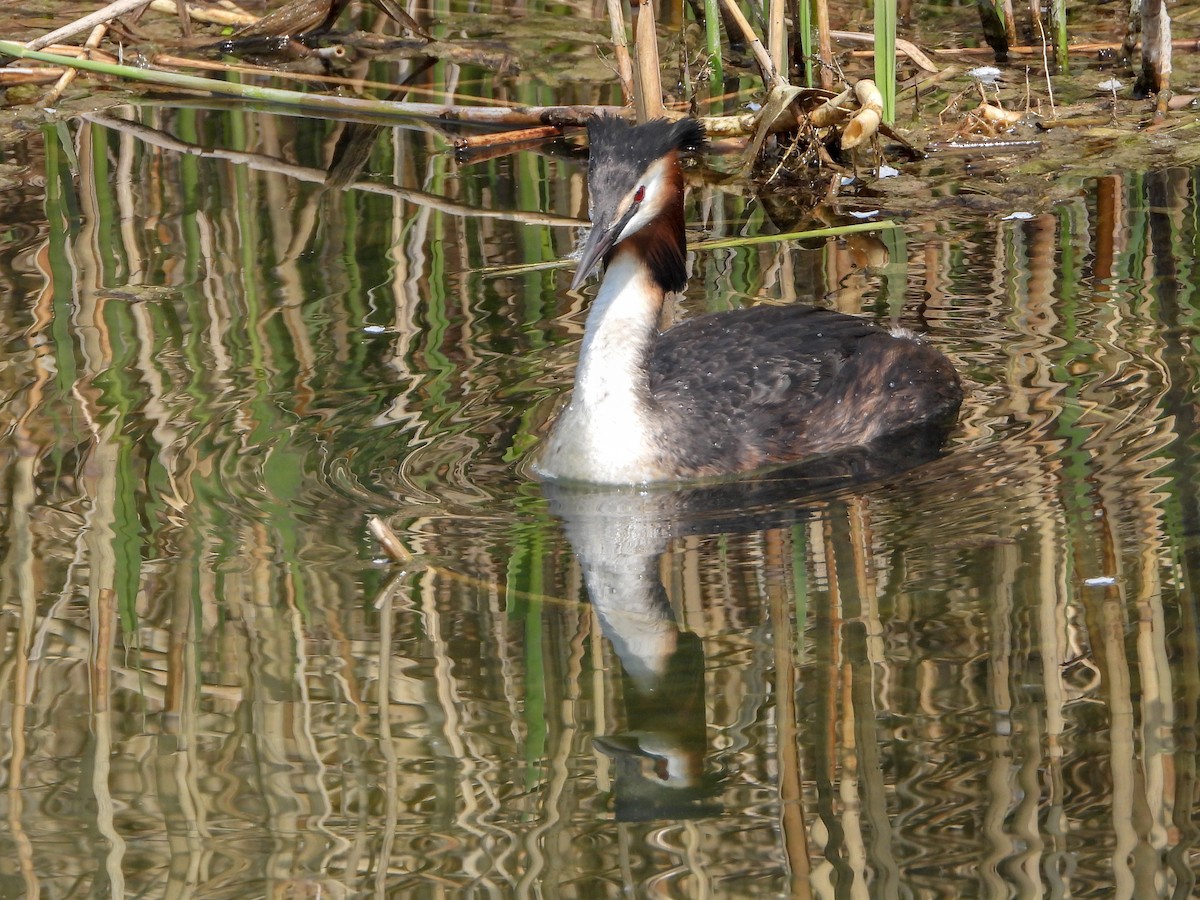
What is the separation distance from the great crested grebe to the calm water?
0.59 feet

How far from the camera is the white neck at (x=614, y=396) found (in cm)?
557

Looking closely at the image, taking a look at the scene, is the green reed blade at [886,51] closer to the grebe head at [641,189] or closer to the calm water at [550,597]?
the calm water at [550,597]

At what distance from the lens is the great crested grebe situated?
5590mm

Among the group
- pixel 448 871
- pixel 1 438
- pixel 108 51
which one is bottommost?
pixel 448 871

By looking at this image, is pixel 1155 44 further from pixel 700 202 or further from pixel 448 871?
pixel 448 871

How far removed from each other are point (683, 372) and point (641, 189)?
0.69m

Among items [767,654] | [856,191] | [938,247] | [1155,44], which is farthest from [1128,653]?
[1155,44]

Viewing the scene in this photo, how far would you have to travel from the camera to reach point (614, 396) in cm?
562

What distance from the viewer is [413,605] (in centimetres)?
471

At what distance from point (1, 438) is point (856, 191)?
4305 millimetres

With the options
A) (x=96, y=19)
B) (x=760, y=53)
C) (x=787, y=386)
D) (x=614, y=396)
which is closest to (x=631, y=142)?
(x=614, y=396)

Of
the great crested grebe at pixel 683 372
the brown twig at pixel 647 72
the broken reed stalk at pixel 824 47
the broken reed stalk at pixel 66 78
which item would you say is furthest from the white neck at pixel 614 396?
the broken reed stalk at pixel 66 78

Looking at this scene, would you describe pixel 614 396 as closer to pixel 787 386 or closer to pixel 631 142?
pixel 787 386

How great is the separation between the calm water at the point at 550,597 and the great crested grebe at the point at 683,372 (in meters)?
0.18
